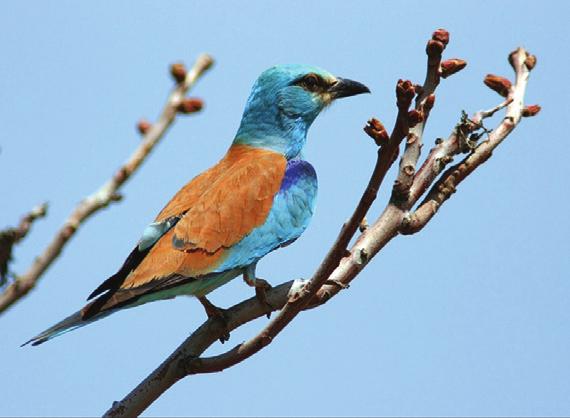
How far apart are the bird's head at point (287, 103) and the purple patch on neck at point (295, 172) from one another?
0.99 feet

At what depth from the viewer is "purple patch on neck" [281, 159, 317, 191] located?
7.20 metres

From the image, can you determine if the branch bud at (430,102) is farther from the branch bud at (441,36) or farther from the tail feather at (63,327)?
the tail feather at (63,327)

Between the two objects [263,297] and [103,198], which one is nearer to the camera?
[103,198]

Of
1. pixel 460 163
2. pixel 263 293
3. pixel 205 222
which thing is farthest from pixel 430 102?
pixel 205 222

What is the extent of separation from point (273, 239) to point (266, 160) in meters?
0.68

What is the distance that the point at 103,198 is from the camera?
1.96 m

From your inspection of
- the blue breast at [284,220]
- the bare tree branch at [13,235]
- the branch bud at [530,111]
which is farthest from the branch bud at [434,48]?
the blue breast at [284,220]

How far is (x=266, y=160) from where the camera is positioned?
24.0ft

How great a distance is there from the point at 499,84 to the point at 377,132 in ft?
6.80

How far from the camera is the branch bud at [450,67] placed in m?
4.59

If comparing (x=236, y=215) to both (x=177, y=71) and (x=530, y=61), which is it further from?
(x=177, y=71)

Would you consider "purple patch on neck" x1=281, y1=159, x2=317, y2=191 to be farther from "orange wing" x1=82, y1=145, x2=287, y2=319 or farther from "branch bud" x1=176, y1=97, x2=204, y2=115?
"branch bud" x1=176, y1=97, x2=204, y2=115

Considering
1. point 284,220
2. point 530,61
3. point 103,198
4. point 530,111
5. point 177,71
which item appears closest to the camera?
point 103,198

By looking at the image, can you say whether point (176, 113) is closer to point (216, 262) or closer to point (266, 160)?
point (216, 262)
